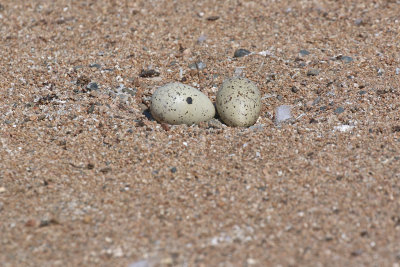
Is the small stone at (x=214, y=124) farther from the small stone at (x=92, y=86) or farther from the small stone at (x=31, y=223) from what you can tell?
the small stone at (x=31, y=223)

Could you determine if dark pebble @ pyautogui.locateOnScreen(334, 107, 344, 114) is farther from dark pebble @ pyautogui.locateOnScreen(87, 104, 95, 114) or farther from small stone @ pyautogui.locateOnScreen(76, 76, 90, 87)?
small stone @ pyautogui.locateOnScreen(76, 76, 90, 87)

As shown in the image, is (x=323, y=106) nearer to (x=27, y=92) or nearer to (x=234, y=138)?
(x=234, y=138)

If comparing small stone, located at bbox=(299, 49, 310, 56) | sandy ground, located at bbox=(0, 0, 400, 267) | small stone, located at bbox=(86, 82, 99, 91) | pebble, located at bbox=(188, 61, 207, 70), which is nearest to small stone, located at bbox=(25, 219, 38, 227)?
sandy ground, located at bbox=(0, 0, 400, 267)

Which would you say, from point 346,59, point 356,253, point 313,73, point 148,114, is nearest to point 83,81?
point 148,114

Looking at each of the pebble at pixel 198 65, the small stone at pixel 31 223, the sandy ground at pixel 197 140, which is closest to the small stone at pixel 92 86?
the sandy ground at pixel 197 140

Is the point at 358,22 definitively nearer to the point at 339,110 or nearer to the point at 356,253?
the point at 339,110

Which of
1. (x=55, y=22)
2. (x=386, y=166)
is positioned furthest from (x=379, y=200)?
(x=55, y=22)
